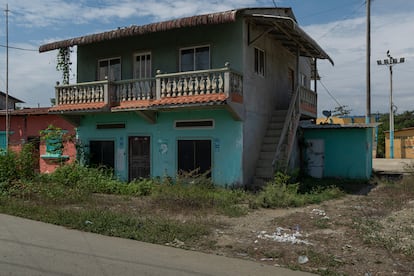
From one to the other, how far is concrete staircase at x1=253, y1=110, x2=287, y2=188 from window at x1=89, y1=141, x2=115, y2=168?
255 inches

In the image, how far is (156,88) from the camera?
14.6m

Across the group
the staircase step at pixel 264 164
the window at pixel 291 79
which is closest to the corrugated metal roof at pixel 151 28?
the staircase step at pixel 264 164

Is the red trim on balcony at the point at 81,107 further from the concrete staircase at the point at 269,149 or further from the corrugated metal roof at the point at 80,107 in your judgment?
the concrete staircase at the point at 269,149

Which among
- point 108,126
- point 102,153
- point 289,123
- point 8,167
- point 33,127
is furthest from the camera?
point 33,127

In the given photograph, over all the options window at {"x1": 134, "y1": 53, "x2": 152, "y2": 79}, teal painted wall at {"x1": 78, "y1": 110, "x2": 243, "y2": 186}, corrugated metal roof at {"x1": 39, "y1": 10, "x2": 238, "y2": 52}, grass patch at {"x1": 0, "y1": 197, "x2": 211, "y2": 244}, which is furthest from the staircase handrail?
grass patch at {"x1": 0, "y1": 197, "x2": 211, "y2": 244}

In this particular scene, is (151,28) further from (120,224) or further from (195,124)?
(120,224)

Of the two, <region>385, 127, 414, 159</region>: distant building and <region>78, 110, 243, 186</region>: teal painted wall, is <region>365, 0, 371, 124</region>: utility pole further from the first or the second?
<region>385, 127, 414, 159</region>: distant building

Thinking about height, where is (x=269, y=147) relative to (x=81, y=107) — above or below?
below

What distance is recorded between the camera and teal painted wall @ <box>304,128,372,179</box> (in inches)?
711

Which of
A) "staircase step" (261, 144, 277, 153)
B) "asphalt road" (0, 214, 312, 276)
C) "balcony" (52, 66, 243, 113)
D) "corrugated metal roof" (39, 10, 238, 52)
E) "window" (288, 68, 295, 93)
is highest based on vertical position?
"corrugated metal roof" (39, 10, 238, 52)

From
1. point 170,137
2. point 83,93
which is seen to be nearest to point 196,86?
point 170,137

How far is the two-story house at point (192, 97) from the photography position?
1382cm

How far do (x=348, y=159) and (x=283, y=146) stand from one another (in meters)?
4.70

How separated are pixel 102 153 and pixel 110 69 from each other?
3.72 metres
